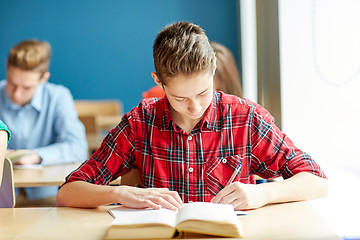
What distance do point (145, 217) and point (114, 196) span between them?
25 centimetres

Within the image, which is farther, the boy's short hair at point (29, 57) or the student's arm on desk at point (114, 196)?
the boy's short hair at point (29, 57)

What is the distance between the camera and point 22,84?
3072mm

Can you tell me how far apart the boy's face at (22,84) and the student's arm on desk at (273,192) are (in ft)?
6.56

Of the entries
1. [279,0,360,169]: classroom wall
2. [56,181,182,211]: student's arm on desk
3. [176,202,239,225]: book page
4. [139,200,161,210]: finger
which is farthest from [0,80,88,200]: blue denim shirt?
[176,202,239,225]: book page

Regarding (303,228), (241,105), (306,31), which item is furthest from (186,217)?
(306,31)

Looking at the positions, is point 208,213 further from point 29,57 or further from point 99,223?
point 29,57

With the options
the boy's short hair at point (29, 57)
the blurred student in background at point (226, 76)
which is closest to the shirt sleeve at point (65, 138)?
the boy's short hair at point (29, 57)

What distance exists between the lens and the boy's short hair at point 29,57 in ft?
10.1

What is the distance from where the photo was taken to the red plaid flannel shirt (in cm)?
167

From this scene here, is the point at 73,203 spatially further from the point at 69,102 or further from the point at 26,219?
the point at 69,102

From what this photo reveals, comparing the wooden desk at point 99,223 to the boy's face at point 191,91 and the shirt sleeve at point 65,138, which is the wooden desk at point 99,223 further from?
the shirt sleeve at point 65,138

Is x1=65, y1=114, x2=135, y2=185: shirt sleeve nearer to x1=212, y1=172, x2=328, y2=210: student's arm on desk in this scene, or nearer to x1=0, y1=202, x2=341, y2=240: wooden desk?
x1=0, y1=202, x2=341, y2=240: wooden desk

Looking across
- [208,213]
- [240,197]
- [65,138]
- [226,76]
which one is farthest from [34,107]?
[208,213]

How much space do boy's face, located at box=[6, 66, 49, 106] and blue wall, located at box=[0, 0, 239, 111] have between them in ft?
11.2
